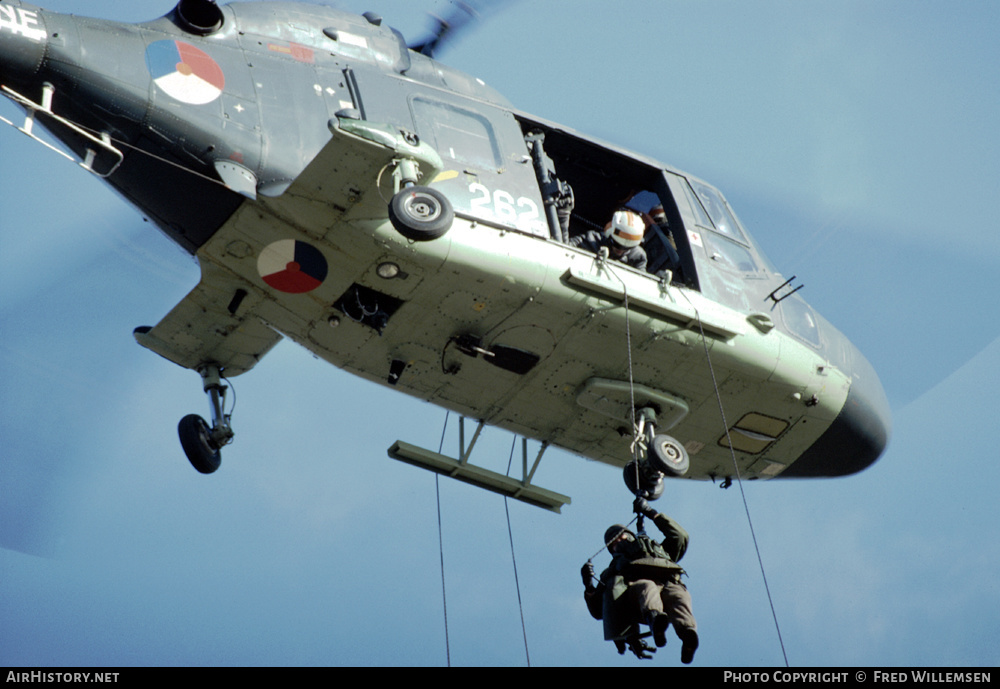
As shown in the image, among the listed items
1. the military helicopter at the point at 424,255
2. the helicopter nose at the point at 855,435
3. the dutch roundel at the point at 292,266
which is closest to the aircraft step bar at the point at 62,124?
the military helicopter at the point at 424,255

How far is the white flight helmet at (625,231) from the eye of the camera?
14.9 metres

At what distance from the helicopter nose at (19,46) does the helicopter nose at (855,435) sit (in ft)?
32.2

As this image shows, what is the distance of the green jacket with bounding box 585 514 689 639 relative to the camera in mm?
12727

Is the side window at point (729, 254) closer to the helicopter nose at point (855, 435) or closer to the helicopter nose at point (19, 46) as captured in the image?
the helicopter nose at point (855, 435)

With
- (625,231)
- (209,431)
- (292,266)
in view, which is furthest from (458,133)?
(209,431)

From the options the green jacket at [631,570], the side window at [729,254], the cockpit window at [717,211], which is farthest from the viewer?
the cockpit window at [717,211]

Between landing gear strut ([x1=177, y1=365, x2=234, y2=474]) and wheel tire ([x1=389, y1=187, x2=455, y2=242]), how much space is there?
398 cm

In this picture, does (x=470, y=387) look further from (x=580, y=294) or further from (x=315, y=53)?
(x=315, y=53)

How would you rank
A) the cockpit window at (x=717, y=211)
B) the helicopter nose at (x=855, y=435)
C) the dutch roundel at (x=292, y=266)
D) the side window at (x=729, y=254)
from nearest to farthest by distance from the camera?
1. the dutch roundel at (x=292, y=266)
2. the side window at (x=729, y=254)
3. the helicopter nose at (x=855, y=435)
4. the cockpit window at (x=717, y=211)

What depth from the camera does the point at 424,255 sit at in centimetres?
1294

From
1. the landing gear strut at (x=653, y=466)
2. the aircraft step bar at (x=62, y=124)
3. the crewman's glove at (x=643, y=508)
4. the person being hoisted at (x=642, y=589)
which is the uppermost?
the aircraft step bar at (x=62, y=124)

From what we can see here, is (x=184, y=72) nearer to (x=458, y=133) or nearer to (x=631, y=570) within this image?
(x=458, y=133)

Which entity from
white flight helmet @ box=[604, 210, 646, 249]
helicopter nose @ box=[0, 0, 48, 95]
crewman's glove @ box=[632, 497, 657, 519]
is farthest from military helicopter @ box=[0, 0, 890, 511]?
white flight helmet @ box=[604, 210, 646, 249]
